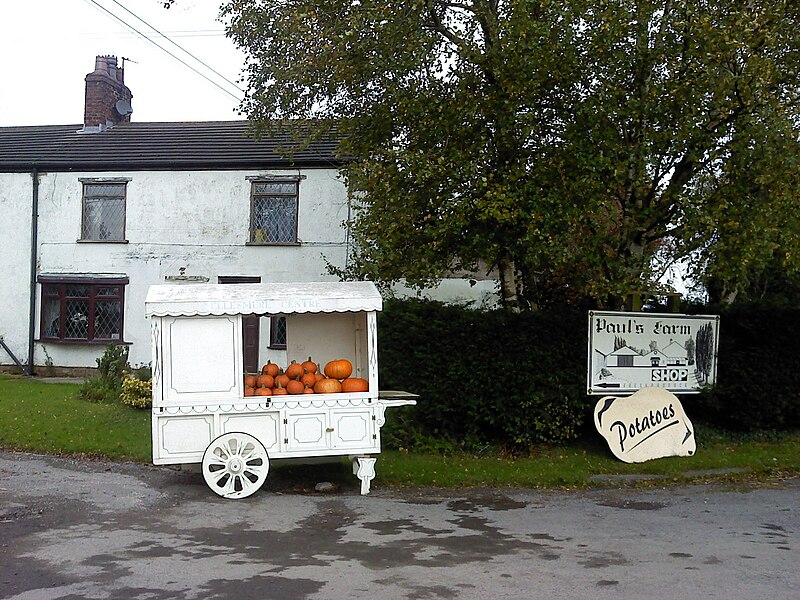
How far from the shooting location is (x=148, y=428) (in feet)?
46.4

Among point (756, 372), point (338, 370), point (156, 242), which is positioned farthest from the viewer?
point (156, 242)

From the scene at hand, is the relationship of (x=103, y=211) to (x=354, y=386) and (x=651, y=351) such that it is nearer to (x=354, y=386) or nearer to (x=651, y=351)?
(x=354, y=386)

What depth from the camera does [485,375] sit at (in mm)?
12836

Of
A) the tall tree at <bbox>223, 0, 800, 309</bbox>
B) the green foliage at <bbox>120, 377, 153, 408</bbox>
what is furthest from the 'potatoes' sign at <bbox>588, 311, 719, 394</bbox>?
the green foliage at <bbox>120, 377, 153, 408</bbox>

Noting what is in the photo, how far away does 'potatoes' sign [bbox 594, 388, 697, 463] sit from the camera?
12703mm

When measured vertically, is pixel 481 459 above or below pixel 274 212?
below

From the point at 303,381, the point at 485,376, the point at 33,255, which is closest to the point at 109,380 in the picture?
the point at 33,255

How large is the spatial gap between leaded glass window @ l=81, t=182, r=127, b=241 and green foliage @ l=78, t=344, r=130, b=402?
16.8ft

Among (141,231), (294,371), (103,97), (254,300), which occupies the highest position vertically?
(103,97)

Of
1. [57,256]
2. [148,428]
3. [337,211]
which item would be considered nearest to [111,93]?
[57,256]

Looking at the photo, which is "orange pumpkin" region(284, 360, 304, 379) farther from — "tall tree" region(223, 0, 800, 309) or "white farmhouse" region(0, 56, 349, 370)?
"white farmhouse" region(0, 56, 349, 370)

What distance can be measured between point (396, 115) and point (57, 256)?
13199 mm

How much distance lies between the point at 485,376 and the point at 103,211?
13.4 meters

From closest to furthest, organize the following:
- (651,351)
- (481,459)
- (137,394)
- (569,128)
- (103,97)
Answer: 1. (569,128)
2. (481,459)
3. (651,351)
4. (137,394)
5. (103,97)
